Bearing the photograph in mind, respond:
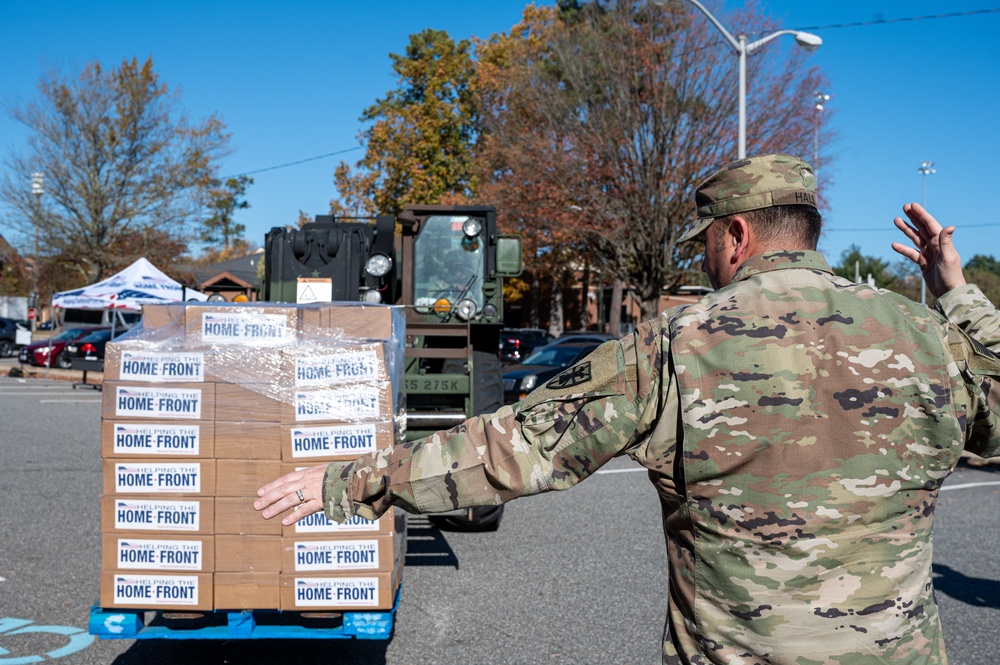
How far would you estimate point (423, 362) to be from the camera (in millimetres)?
8703

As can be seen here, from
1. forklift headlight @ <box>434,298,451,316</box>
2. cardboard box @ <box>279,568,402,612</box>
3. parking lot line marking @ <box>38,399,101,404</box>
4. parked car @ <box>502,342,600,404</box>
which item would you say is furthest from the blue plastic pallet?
parking lot line marking @ <box>38,399,101,404</box>

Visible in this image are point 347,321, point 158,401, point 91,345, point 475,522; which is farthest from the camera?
point 91,345

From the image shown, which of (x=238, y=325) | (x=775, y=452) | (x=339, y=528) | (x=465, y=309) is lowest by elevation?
(x=339, y=528)

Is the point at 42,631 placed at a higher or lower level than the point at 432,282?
lower

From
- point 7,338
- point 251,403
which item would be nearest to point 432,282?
point 251,403

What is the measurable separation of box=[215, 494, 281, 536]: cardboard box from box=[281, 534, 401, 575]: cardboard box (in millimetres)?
92

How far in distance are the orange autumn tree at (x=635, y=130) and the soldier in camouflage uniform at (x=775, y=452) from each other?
Answer: 725 inches

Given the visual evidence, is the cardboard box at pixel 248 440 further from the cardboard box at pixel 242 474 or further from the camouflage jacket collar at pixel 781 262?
the camouflage jacket collar at pixel 781 262

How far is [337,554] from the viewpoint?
4207mm

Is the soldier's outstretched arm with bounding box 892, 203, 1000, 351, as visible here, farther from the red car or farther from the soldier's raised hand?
the red car

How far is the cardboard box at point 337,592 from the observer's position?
414 cm

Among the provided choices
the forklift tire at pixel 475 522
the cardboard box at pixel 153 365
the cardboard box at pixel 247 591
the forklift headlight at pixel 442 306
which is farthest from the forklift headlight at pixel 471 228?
the cardboard box at pixel 247 591

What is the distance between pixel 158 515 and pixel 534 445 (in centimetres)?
274

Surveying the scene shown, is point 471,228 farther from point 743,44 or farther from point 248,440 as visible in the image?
point 743,44
